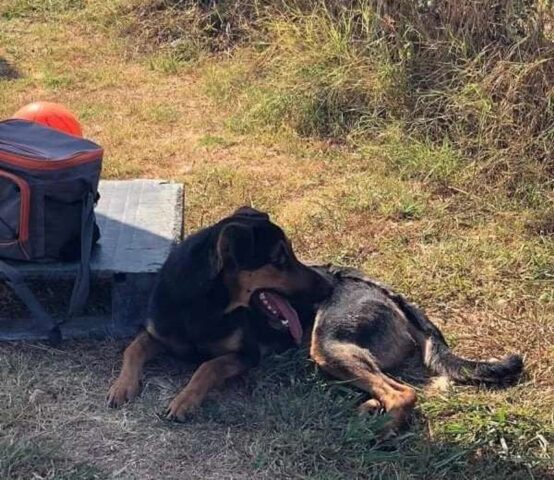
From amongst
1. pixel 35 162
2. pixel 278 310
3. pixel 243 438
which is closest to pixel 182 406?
pixel 243 438

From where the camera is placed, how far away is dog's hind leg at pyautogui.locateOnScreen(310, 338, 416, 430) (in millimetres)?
3623

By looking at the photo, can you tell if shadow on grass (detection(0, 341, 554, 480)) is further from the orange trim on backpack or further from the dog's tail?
the orange trim on backpack

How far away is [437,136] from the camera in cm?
628

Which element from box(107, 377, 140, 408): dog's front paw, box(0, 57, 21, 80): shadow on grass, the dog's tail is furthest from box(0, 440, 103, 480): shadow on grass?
box(0, 57, 21, 80): shadow on grass

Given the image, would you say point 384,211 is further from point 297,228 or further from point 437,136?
point 437,136

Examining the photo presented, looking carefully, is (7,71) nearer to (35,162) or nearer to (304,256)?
(304,256)

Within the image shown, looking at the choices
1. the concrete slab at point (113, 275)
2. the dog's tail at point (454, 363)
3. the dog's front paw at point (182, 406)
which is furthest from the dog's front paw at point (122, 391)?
the dog's tail at point (454, 363)

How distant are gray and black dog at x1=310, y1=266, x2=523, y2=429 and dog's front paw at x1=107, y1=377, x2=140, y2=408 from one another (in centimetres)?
75

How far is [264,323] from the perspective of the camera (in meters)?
4.00

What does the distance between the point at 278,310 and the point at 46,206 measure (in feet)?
3.56

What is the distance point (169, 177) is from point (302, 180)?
87cm

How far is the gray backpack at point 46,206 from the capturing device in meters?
3.97

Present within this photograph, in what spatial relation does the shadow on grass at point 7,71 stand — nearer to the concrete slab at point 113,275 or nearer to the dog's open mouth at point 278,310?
the concrete slab at point 113,275

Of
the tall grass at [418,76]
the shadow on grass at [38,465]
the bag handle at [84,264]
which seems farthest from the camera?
the tall grass at [418,76]
